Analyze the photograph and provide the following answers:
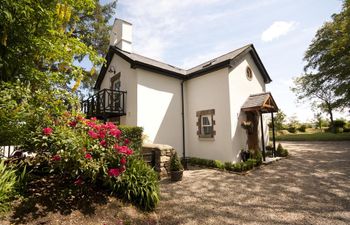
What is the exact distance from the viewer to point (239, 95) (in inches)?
467

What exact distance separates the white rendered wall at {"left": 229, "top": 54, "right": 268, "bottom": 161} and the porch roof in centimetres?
31

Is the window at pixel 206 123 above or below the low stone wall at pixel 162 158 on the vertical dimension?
above

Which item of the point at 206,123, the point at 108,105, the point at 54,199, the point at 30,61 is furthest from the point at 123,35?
the point at 54,199

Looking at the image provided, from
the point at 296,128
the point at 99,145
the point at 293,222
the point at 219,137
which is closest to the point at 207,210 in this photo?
the point at 293,222

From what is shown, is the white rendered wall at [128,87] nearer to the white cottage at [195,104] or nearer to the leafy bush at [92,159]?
the white cottage at [195,104]

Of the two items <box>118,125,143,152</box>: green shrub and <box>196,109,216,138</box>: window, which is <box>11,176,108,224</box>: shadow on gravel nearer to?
<box>118,125,143,152</box>: green shrub

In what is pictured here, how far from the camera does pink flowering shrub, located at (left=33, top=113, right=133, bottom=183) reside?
4199mm

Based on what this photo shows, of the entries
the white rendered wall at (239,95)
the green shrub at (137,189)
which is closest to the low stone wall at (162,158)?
the green shrub at (137,189)

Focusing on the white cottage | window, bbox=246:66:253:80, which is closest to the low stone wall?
the white cottage

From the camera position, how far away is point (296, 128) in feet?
116

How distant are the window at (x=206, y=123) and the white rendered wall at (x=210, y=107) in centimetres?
22

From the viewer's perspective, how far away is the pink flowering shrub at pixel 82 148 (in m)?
4.20

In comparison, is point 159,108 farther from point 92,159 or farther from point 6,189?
point 6,189

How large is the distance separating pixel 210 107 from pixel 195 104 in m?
1.29
